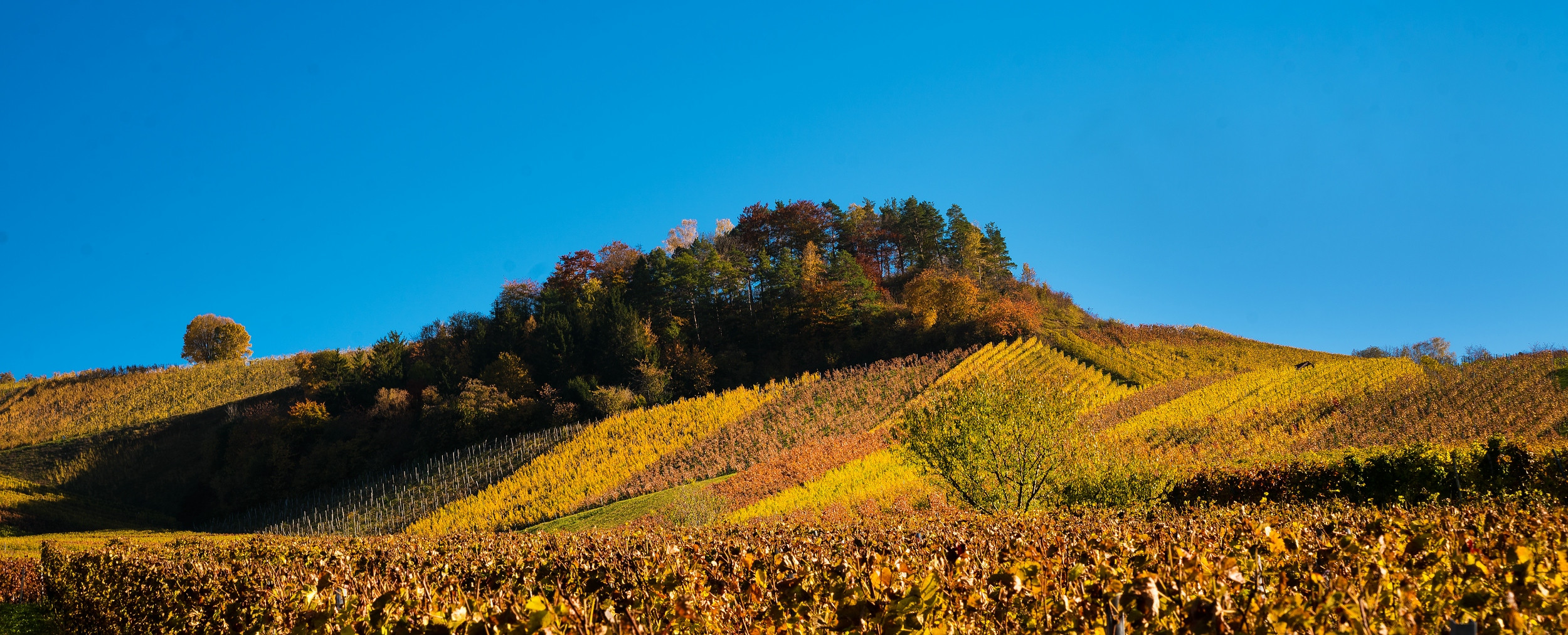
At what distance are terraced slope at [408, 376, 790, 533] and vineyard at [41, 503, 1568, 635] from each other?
534 inches

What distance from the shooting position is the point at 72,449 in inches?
1396

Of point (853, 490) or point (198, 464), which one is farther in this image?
point (198, 464)

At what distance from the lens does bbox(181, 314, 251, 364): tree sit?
192 ft

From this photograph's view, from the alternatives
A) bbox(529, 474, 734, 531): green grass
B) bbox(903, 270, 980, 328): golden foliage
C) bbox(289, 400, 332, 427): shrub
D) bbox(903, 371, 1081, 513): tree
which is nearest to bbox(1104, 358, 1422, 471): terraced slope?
bbox(903, 371, 1081, 513): tree

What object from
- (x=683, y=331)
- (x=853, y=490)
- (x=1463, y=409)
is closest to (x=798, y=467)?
(x=853, y=490)

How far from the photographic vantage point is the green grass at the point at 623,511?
1584cm

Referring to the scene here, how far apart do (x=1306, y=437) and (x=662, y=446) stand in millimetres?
17779

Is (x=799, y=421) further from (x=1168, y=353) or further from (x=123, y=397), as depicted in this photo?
(x=123, y=397)

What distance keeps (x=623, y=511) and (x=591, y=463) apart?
6260 mm

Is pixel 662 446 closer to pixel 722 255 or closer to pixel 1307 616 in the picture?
pixel 1307 616

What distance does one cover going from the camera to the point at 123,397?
45469 mm

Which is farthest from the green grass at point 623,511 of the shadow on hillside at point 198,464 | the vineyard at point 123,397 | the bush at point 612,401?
the vineyard at point 123,397

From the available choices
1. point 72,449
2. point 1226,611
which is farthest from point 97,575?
point 72,449

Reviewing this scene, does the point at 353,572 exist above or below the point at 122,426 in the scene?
below
